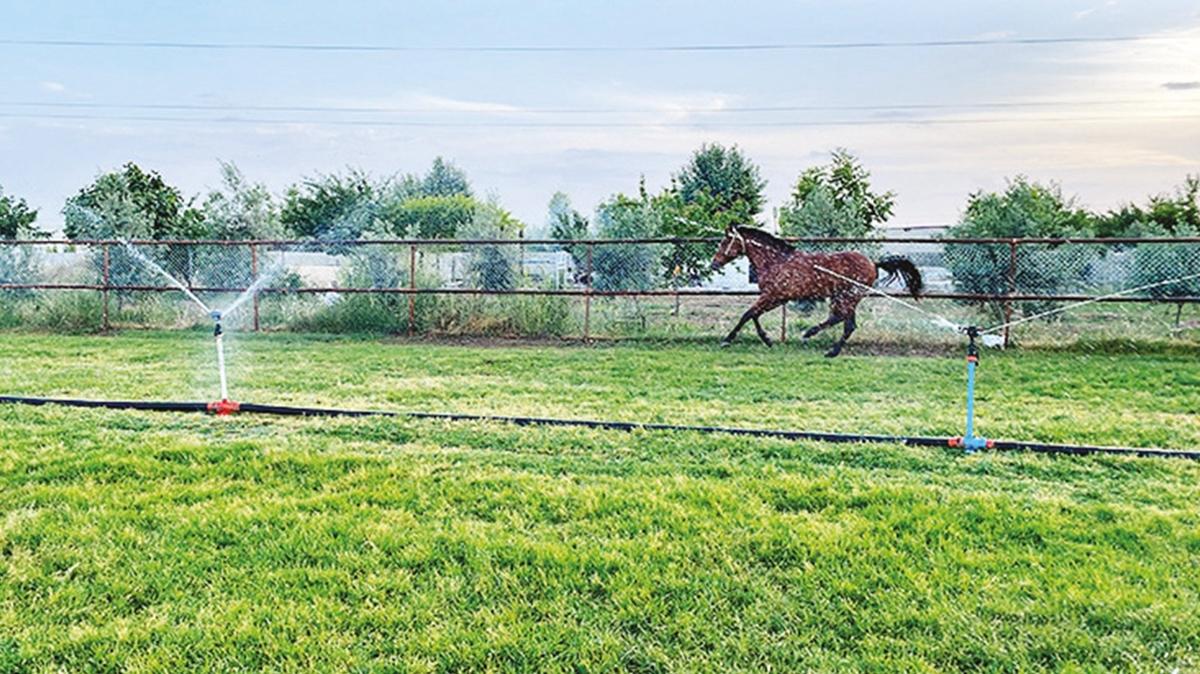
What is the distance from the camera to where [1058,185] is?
14.2 metres

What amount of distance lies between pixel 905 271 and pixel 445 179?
90.7 feet

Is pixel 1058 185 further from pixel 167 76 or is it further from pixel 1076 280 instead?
pixel 167 76

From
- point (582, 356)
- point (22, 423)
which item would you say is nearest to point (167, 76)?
point (582, 356)

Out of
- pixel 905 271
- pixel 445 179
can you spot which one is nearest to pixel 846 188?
pixel 905 271

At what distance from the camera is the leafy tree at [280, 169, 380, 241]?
87.1 feet

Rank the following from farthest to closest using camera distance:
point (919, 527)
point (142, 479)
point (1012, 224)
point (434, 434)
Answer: point (1012, 224)
point (434, 434)
point (142, 479)
point (919, 527)

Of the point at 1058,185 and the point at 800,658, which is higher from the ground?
the point at 1058,185

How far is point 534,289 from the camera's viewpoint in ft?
38.9

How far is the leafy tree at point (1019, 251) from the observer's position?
38.1ft

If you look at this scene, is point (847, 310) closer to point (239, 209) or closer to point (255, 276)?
point (255, 276)

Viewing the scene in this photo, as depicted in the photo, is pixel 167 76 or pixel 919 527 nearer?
pixel 919 527

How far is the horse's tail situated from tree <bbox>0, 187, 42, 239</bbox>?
20965 mm

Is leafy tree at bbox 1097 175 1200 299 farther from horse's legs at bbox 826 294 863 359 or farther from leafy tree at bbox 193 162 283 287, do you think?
leafy tree at bbox 193 162 283 287

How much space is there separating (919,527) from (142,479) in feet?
11.9
